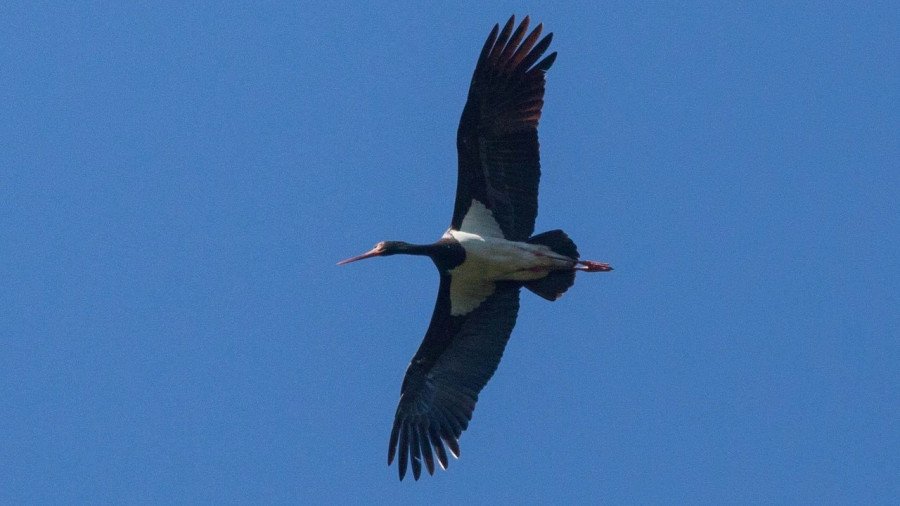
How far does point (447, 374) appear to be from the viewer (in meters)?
18.9

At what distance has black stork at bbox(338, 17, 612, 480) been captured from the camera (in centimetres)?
1809

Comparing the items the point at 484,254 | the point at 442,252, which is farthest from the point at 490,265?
the point at 442,252

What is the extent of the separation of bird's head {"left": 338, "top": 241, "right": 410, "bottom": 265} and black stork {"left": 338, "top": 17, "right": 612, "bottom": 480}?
0.4 inches

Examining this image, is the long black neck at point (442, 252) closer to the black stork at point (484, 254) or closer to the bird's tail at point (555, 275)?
the black stork at point (484, 254)

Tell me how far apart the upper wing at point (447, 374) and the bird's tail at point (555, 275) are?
19.6 inches

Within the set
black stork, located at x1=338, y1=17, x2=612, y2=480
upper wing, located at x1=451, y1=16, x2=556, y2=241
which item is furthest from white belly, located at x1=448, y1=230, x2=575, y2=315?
upper wing, located at x1=451, y1=16, x2=556, y2=241

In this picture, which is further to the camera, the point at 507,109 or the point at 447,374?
the point at 447,374

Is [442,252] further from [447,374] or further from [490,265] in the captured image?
[447,374]

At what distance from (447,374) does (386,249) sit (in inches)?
62.1

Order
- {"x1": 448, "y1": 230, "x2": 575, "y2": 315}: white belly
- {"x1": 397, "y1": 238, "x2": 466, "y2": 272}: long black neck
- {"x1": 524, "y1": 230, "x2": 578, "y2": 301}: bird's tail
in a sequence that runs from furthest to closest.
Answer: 1. {"x1": 397, "y1": 238, "x2": 466, "y2": 272}: long black neck
2. {"x1": 448, "y1": 230, "x2": 575, "y2": 315}: white belly
3. {"x1": 524, "y1": 230, "x2": 578, "y2": 301}: bird's tail

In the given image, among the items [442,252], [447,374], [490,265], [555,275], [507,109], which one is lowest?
[447,374]

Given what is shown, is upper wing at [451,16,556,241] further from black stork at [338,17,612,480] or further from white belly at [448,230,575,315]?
white belly at [448,230,575,315]

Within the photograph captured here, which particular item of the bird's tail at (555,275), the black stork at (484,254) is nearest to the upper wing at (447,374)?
the black stork at (484,254)

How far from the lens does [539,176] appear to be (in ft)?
60.0
